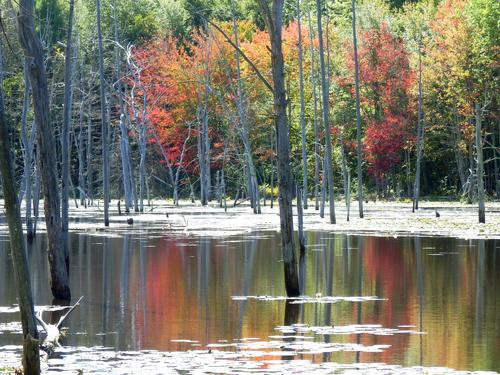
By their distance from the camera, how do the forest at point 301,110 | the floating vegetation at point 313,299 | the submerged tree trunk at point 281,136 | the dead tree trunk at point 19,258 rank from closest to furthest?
the dead tree trunk at point 19,258 → the submerged tree trunk at point 281,136 → the floating vegetation at point 313,299 → the forest at point 301,110

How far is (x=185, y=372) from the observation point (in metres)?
13.2

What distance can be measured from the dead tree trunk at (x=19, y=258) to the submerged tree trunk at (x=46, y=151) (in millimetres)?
6593

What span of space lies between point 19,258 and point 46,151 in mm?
8179

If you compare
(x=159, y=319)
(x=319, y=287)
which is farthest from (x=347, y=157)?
(x=159, y=319)

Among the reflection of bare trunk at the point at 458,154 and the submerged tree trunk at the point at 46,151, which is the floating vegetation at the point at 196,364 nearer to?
the submerged tree trunk at the point at 46,151

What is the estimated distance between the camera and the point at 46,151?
65.6ft

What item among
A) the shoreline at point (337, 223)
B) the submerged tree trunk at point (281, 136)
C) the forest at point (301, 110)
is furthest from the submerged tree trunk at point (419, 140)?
the submerged tree trunk at point (281, 136)

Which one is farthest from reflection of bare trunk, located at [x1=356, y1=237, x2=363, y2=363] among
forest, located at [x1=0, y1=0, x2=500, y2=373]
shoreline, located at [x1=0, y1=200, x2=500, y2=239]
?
forest, located at [x1=0, y1=0, x2=500, y2=373]

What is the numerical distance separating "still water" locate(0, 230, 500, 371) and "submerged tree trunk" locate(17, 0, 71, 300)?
676mm

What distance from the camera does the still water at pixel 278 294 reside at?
15883 millimetres

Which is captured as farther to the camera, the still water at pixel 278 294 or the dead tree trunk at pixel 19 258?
the still water at pixel 278 294

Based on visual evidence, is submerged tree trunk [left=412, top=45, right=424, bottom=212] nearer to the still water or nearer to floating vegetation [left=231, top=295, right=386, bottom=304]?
the still water

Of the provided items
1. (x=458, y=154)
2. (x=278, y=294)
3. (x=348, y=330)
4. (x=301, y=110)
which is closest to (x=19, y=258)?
(x=348, y=330)

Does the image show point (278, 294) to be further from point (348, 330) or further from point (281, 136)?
point (348, 330)
